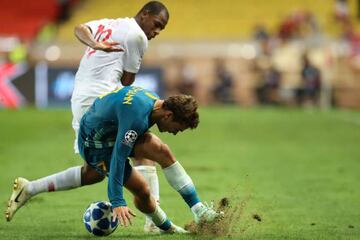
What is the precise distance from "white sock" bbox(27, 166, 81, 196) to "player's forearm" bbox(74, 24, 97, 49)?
3.70ft

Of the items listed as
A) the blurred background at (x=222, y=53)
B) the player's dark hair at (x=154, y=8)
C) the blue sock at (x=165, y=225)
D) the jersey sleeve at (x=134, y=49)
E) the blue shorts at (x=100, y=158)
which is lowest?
the blurred background at (x=222, y=53)

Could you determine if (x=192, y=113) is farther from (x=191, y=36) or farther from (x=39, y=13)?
(x=39, y=13)

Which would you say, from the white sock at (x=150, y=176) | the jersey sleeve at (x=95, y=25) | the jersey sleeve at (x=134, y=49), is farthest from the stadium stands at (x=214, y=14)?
the white sock at (x=150, y=176)

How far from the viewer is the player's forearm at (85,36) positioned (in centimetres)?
793

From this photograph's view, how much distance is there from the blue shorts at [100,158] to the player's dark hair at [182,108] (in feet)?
2.24

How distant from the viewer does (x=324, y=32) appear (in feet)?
104

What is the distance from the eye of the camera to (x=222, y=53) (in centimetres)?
2920

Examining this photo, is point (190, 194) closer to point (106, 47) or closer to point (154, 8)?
point (106, 47)

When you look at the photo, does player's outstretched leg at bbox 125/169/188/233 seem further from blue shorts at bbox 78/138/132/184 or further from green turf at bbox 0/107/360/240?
green turf at bbox 0/107/360/240

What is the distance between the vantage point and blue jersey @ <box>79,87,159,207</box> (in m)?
7.08

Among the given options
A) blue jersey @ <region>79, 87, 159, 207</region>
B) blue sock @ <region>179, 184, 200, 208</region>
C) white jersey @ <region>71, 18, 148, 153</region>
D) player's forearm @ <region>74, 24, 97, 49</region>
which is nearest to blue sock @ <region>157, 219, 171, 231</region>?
blue sock @ <region>179, 184, 200, 208</region>

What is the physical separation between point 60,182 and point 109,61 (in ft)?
3.77

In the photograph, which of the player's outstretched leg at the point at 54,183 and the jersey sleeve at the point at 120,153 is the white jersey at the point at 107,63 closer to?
the player's outstretched leg at the point at 54,183

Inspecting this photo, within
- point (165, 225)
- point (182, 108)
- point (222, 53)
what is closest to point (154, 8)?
point (182, 108)
